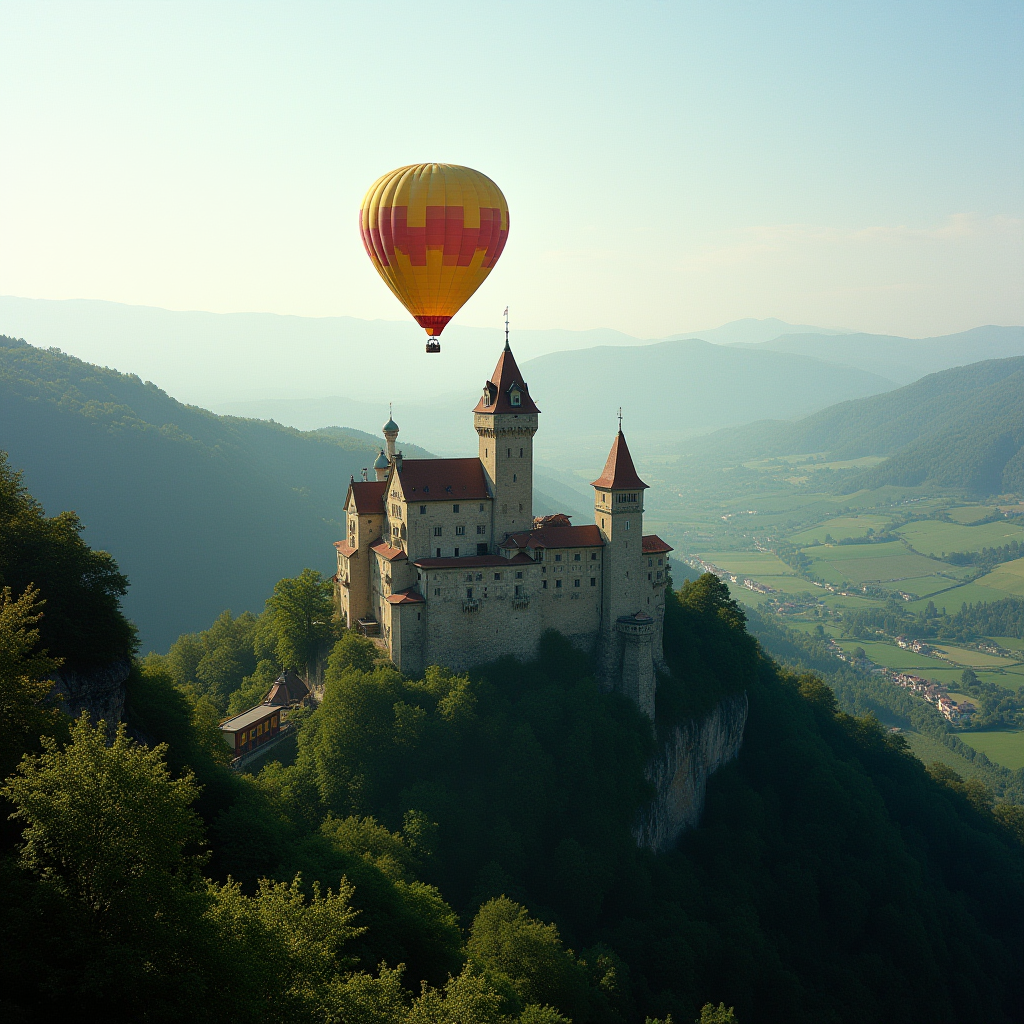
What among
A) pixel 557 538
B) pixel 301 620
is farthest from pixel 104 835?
pixel 301 620

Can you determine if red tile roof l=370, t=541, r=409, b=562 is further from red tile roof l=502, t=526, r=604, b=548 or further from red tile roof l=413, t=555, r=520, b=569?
red tile roof l=502, t=526, r=604, b=548

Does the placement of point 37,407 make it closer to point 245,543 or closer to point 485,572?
point 245,543

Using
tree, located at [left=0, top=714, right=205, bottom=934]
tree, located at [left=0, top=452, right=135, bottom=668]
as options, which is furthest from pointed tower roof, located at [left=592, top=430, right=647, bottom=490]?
tree, located at [left=0, top=714, right=205, bottom=934]

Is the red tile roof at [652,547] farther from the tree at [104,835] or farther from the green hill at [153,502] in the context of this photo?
the green hill at [153,502]

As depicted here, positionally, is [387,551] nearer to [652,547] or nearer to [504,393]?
[504,393]

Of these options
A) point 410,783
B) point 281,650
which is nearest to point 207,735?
point 410,783

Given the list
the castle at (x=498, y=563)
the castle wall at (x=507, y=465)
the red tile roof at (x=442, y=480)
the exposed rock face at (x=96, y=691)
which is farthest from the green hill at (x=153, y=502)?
the exposed rock face at (x=96, y=691)
